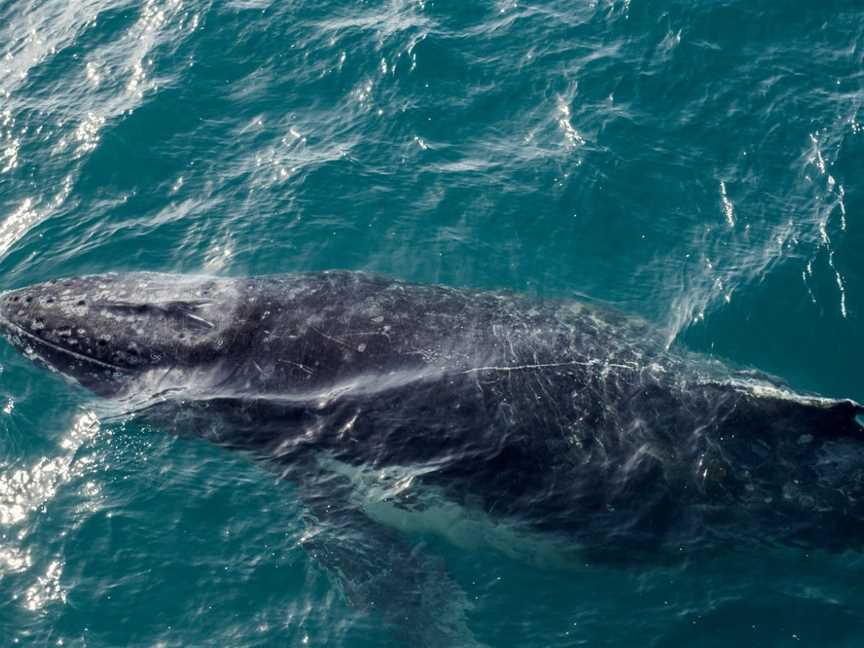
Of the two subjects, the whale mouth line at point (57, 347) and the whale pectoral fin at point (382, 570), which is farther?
the whale mouth line at point (57, 347)

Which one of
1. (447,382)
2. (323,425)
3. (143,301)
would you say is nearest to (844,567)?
(447,382)

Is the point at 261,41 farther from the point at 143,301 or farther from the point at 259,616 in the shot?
the point at 259,616

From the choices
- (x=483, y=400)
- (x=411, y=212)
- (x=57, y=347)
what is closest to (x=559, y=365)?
(x=483, y=400)

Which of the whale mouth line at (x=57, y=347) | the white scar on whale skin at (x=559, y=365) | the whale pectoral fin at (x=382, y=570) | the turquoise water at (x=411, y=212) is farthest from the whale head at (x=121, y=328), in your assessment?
the white scar on whale skin at (x=559, y=365)

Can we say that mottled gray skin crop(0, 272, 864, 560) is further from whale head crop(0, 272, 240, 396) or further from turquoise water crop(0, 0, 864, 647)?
turquoise water crop(0, 0, 864, 647)

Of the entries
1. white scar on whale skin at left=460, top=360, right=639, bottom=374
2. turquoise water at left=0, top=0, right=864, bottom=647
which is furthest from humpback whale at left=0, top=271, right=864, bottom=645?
turquoise water at left=0, top=0, right=864, bottom=647

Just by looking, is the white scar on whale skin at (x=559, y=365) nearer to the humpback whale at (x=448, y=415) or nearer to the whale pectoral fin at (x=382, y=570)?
the humpback whale at (x=448, y=415)

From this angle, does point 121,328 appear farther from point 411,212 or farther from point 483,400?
point 411,212
